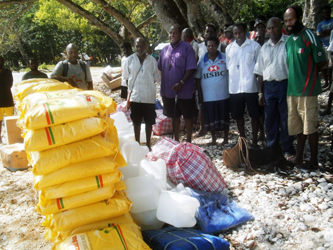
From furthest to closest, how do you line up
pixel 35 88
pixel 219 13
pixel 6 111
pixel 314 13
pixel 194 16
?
pixel 219 13 < pixel 314 13 < pixel 194 16 < pixel 6 111 < pixel 35 88

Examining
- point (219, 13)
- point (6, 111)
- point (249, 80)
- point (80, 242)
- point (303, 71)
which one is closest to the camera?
point (80, 242)

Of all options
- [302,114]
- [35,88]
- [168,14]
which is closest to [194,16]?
[168,14]

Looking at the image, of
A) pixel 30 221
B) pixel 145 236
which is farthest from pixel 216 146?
pixel 30 221

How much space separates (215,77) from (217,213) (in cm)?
247

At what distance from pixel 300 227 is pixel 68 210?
6.91 feet

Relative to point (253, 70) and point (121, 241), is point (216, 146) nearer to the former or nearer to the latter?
point (253, 70)

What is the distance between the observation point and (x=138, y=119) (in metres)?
5.00

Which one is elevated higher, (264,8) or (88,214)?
(264,8)

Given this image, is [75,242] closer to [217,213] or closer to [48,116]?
[48,116]

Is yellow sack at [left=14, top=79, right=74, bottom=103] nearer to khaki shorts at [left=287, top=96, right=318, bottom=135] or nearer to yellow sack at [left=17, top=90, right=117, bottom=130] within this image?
yellow sack at [left=17, top=90, right=117, bottom=130]

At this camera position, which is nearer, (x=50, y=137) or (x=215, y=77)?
(x=50, y=137)

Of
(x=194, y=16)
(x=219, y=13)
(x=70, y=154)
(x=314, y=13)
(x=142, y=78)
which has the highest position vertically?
(x=219, y=13)

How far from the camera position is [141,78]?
476cm

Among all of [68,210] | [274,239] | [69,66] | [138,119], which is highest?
[69,66]
